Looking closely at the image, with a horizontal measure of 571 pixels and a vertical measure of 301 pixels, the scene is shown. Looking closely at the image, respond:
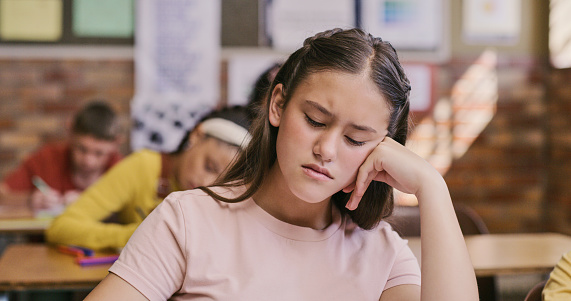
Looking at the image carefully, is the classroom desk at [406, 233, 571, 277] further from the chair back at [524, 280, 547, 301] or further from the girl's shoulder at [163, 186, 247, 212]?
the girl's shoulder at [163, 186, 247, 212]

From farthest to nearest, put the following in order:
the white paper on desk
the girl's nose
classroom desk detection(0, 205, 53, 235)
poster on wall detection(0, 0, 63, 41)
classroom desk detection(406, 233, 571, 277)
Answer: the white paper on desk → poster on wall detection(0, 0, 63, 41) → classroom desk detection(0, 205, 53, 235) → classroom desk detection(406, 233, 571, 277) → the girl's nose

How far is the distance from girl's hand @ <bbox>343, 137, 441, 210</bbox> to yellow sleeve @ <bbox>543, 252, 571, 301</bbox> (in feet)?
1.51

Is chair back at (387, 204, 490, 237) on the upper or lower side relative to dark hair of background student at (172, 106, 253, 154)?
lower

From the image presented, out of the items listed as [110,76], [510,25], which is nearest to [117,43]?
[110,76]

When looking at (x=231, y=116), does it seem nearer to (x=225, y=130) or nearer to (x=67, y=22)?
(x=225, y=130)

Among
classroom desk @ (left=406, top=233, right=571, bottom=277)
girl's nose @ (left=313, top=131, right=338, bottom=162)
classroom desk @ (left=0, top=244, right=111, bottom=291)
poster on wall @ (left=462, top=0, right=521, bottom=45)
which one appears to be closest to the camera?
girl's nose @ (left=313, top=131, right=338, bottom=162)

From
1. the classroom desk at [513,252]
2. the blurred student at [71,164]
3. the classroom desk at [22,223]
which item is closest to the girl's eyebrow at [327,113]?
the classroom desk at [513,252]

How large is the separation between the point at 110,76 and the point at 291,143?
3.16 m

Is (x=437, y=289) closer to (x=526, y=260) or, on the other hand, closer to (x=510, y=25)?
(x=526, y=260)

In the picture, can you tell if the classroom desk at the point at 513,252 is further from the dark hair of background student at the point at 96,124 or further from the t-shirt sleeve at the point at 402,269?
the dark hair of background student at the point at 96,124

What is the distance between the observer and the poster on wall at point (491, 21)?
4.43 meters

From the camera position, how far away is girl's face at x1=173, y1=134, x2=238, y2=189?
7.23 feet

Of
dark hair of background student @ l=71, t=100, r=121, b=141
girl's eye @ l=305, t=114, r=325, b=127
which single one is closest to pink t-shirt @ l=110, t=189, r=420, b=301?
girl's eye @ l=305, t=114, r=325, b=127

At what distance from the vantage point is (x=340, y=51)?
1.19 metres
